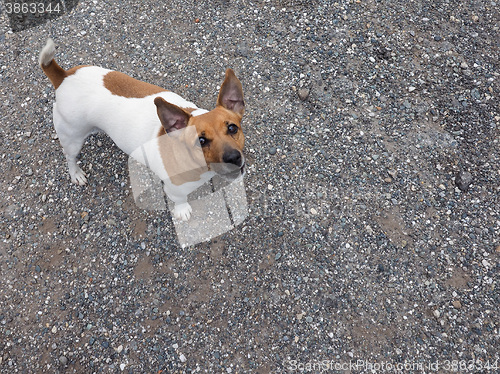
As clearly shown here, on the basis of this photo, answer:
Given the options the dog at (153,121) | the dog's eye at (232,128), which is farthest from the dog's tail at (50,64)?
the dog's eye at (232,128)

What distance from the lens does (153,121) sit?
10.9 feet

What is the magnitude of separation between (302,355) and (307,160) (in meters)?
2.25

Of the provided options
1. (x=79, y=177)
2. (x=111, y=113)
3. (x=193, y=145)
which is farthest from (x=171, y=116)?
(x=79, y=177)

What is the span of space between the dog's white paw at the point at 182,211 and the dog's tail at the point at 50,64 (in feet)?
5.88

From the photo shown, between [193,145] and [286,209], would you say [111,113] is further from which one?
[286,209]

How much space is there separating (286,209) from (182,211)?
1.25 m

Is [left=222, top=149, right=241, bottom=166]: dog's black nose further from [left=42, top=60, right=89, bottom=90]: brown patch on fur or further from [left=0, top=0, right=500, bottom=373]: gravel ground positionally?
[left=42, top=60, right=89, bottom=90]: brown patch on fur

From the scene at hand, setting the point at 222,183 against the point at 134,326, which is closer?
the point at 134,326

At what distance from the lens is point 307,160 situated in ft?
14.3

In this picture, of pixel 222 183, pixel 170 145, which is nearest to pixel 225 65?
pixel 222 183

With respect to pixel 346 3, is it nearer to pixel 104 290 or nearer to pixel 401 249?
pixel 401 249

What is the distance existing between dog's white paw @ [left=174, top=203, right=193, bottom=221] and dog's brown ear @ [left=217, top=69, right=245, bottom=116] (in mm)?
1407

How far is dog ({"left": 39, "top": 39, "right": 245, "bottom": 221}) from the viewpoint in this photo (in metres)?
2.95

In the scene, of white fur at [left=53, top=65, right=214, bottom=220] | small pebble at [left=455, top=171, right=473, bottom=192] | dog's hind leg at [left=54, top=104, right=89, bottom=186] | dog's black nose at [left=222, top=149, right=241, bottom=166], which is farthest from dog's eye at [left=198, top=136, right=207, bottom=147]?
small pebble at [left=455, top=171, right=473, bottom=192]
